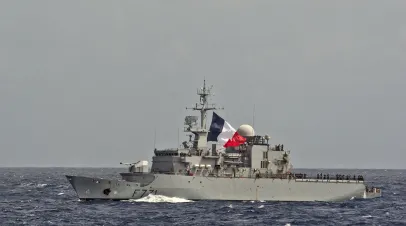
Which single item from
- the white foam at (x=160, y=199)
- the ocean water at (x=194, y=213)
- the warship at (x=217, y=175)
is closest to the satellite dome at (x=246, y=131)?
the warship at (x=217, y=175)

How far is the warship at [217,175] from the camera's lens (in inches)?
→ 2810

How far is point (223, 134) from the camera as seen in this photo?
75875 millimetres

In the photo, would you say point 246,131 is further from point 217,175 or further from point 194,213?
point 194,213

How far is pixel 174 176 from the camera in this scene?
70.1 meters

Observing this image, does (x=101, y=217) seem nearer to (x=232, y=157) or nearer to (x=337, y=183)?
(x=232, y=157)

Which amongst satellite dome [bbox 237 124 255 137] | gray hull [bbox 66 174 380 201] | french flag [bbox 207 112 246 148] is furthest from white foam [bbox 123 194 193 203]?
satellite dome [bbox 237 124 255 137]

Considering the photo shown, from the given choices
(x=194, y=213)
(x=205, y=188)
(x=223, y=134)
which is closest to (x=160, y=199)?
(x=205, y=188)

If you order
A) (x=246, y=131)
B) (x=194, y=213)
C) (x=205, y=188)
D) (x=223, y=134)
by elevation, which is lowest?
(x=194, y=213)

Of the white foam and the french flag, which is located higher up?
the french flag

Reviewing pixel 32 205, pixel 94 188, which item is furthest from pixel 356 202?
pixel 32 205

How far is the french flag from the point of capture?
247ft

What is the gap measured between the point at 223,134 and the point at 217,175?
4.67 m

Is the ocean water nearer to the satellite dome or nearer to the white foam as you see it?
the white foam

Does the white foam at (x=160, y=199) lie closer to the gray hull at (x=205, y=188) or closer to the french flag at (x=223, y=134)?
the gray hull at (x=205, y=188)
